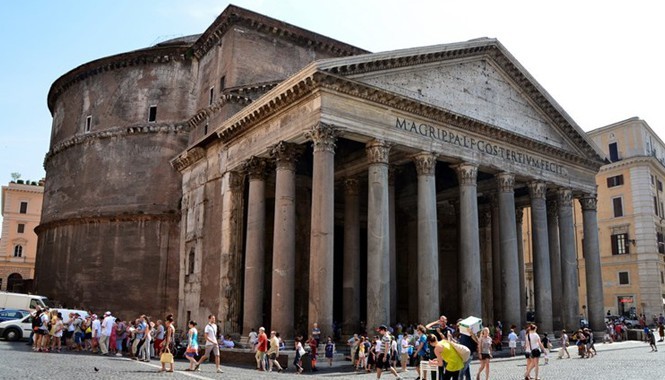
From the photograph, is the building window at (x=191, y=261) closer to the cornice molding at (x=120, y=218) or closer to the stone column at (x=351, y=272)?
the cornice molding at (x=120, y=218)

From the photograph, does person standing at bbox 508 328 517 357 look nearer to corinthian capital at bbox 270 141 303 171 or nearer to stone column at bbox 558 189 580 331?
stone column at bbox 558 189 580 331

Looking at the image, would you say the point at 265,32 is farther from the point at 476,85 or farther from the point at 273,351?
the point at 273,351

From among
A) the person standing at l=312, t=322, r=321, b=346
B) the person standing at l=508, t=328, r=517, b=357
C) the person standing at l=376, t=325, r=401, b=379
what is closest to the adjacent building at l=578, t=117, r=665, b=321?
the person standing at l=508, t=328, r=517, b=357

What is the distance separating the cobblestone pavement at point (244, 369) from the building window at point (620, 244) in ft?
62.1

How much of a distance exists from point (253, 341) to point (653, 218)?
2684 centimetres

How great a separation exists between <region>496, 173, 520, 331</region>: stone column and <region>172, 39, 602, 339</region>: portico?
4cm

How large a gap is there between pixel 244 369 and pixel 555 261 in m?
13.9

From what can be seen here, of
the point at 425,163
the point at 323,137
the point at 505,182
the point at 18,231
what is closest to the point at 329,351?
the point at 323,137

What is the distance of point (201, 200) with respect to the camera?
72.6 ft

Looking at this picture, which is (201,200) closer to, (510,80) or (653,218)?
(510,80)

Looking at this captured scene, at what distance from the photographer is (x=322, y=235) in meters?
14.9

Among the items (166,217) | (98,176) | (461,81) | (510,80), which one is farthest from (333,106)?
(98,176)

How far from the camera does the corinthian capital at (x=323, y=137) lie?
15.3 meters

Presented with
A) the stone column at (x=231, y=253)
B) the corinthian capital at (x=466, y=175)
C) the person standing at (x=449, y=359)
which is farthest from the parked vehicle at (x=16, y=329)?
the person standing at (x=449, y=359)
